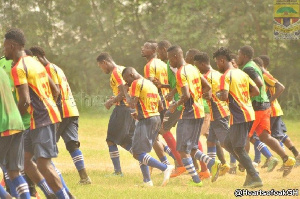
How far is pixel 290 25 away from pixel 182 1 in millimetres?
6334

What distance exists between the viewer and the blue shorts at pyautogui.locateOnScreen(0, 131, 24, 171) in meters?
7.44

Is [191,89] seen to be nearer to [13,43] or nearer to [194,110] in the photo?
[194,110]

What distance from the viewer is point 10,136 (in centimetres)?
745

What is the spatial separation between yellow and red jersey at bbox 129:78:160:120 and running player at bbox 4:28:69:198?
225 centimetres

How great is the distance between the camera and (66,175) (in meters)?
12.0

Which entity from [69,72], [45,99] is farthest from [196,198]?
[69,72]

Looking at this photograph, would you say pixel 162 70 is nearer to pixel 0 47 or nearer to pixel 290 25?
pixel 290 25

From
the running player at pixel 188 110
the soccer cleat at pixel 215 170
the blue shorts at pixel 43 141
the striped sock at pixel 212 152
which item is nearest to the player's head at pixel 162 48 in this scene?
the running player at pixel 188 110

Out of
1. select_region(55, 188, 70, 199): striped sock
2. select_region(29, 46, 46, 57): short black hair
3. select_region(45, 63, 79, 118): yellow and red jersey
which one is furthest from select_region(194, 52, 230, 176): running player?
select_region(55, 188, 70, 199): striped sock

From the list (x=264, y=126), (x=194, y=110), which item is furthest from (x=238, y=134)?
(x=264, y=126)

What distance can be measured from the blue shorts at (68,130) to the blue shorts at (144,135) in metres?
0.93

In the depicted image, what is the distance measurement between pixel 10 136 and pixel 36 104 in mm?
880

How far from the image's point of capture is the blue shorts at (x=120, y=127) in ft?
39.9

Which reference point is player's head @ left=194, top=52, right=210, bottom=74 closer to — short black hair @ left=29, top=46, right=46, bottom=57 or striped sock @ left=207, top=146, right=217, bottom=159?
striped sock @ left=207, top=146, right=217, bottom=159
